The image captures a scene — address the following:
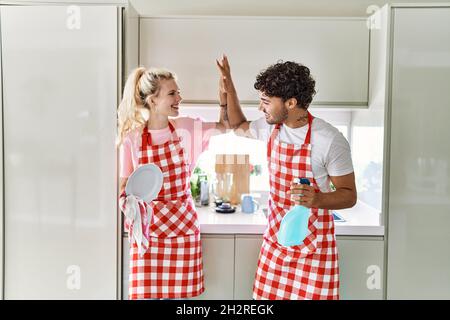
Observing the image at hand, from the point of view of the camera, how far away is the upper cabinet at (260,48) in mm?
1909

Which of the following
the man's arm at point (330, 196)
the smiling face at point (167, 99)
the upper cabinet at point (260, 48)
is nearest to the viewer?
the man's arm at point (330, 196)

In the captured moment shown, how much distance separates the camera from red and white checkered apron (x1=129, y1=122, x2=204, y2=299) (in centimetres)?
162

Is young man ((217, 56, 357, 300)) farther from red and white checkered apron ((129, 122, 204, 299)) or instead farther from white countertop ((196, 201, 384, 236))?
red and white checkered apron ((129, 122, 204, 299))

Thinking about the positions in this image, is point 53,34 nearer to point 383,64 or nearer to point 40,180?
point 40,180

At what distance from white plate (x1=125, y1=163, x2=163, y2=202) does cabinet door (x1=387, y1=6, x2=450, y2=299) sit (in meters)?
0.94

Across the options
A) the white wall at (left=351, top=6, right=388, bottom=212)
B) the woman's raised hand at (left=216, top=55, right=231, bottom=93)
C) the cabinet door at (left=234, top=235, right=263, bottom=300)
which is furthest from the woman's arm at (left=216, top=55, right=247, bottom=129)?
the white wall at (left=351, top=6, right=388, bottom=212)

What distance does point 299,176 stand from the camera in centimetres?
151

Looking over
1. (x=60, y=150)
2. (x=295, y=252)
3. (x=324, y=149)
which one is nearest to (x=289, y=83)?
(x=324, y=149)

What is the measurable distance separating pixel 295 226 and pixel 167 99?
65 cm

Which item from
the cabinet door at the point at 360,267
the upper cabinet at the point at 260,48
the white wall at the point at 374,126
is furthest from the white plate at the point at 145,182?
the white wall at the point at 374,126

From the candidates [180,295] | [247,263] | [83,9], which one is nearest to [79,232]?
[180,295]

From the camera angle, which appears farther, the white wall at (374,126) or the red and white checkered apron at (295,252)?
the white wall at (374,126)

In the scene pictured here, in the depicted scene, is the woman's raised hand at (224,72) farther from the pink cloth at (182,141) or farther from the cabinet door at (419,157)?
the cabinet door at (419,157)

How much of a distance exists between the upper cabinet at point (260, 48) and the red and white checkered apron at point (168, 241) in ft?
1.48
